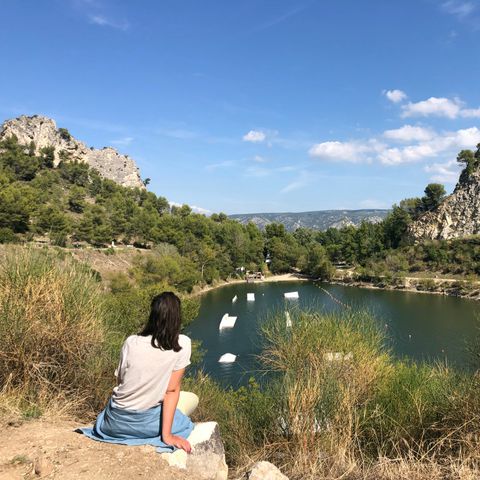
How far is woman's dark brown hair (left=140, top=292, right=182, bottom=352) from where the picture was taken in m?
2.91

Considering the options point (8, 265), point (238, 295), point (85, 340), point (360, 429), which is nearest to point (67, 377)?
point (85, 340)

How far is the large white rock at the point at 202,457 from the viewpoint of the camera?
291 cm

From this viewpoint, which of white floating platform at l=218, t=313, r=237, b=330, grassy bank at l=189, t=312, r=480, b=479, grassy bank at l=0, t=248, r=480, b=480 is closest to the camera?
grassy bank at l=189, t=312, r=480, b=479

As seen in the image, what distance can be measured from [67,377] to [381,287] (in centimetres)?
5462

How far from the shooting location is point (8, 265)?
15.6ft

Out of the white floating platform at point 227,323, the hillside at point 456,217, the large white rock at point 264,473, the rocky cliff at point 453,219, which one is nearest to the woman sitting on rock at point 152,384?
the large white rock at point 264,473

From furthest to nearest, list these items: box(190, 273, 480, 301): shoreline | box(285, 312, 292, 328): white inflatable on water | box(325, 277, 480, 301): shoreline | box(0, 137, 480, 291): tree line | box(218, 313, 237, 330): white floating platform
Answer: box(190, 273, 480, 301): shoreline, box(325, 277, 480, 301): shoreline, box(0, 137, 480, 291): tree line, box(218, 313, 237, 330): white floating platform, box(285, 312, 292, 328): white inflatable on water

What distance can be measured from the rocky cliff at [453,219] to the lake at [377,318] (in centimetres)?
2282

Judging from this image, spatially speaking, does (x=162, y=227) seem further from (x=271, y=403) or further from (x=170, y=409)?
(x=170, y=409)

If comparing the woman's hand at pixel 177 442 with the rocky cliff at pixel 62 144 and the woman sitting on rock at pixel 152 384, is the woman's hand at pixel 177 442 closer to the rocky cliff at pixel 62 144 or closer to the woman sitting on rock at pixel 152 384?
the woman sitting on rock at pixel 152 384

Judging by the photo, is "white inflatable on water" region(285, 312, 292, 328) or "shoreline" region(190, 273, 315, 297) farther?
"shoreline" region(190, 273, 315, 297)

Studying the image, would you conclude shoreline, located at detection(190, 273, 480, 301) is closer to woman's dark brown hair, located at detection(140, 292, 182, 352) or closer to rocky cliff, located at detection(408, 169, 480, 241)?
rocky cliff, located at detection(408, 169, 480, 241)

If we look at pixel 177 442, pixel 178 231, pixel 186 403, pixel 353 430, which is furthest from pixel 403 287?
pixel 177 442

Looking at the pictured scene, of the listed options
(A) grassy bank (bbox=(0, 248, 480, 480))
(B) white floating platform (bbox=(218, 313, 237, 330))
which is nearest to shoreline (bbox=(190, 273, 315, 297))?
(B) white floating platform (bbox=(218, 313, 237, 330))
